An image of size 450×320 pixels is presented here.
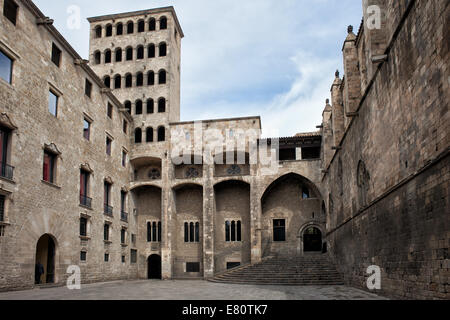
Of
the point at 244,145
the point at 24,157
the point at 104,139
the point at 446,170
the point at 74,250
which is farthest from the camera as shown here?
the point at 244,145

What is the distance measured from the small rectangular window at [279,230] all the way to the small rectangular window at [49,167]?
17024mm

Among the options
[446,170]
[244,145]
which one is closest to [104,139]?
[244,145]

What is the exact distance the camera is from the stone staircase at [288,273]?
70.2ft

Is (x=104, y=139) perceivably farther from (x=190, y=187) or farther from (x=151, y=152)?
(x=190, y=187)

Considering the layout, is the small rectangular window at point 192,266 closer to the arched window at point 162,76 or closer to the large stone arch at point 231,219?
the large stone arch at point 231,219

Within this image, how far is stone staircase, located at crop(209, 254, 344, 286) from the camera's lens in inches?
843

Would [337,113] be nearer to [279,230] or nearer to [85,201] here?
[279,230]

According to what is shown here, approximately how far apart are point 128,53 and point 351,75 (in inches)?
848

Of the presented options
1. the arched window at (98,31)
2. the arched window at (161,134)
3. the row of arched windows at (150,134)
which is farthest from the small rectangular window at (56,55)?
the arched window at (98,31)

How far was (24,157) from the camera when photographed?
18.0 meters

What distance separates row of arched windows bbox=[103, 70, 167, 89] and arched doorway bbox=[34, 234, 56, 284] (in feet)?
54.5

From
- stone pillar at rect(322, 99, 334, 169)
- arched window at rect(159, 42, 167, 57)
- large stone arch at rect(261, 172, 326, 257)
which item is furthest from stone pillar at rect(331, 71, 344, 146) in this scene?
arched window at rect(159, 42, 167, 57)

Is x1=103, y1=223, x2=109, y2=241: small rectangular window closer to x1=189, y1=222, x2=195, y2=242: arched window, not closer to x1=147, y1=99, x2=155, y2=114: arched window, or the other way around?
x1=189, y1=222, x2=195, y2=242: arched window

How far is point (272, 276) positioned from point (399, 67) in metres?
15.1
